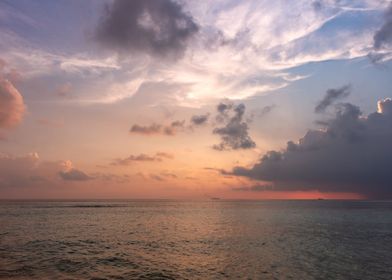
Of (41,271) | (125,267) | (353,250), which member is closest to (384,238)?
(353,250)

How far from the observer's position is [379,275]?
38.2 m

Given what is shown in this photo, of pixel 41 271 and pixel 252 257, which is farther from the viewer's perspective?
pixel 252 257

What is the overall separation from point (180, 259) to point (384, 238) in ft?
160

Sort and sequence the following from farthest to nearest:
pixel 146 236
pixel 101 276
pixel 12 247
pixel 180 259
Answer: pixel 146 236
pixel 12 247
pixel 180 259
pixel 101 276

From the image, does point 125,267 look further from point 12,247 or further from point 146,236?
point 146,236

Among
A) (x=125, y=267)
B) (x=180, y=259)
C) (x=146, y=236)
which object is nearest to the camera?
(x=125, y=267)

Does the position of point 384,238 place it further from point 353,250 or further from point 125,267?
point 125,267

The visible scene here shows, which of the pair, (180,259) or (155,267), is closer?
(155,267)

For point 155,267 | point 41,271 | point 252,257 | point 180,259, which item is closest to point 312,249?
point 252,257

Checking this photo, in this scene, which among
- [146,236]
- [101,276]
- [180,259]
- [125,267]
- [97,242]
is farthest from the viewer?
[146,236]

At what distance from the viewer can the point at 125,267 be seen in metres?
40.3

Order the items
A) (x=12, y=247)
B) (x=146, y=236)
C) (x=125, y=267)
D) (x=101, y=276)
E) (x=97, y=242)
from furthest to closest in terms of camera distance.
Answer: (x=146, y=236) → (x=97, y=242) → (x=12, y=247) → (x=125, y=267) → (x=101, y=276)

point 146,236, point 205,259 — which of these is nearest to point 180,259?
point 205,259

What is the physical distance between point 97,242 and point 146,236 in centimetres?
1277
